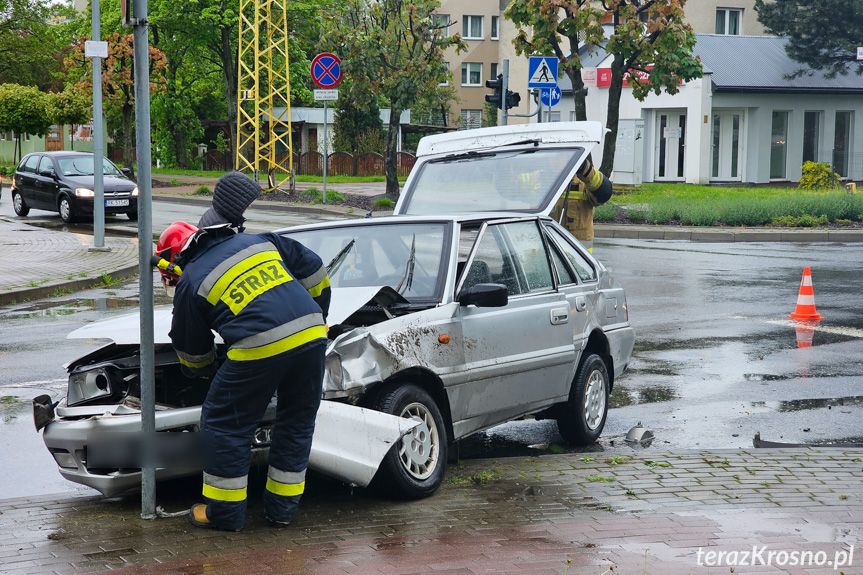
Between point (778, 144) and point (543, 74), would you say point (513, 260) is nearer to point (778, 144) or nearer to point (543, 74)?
point (543, 74)

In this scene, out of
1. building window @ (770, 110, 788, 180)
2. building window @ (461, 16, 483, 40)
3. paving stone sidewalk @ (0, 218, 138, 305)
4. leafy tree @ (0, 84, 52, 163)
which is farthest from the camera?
building window @ (461, 16, 483, 40)

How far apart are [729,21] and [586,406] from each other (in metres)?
44.6

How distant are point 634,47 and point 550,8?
2.47m

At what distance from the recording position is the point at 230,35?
4744 cm

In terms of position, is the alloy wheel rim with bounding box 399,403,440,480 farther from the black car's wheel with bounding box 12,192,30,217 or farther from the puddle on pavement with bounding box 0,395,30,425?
the black car's wheel with bounding box 12,192,30,217

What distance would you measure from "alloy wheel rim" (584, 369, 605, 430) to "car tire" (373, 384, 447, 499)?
62.7 inches

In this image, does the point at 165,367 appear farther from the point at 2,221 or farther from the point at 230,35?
the point at 230,35

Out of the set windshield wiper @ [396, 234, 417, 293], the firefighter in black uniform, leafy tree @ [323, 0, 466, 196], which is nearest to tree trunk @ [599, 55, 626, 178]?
leafy tree @ [323, 0, 466, 196]

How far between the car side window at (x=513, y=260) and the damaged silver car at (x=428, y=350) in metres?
0.01

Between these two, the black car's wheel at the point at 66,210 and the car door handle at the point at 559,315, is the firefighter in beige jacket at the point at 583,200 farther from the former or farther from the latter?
the black car's wheel at the point at 66,210

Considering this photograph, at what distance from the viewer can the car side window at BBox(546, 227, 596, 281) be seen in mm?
7000

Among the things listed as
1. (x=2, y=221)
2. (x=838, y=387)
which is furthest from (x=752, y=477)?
(x=2, y=221)

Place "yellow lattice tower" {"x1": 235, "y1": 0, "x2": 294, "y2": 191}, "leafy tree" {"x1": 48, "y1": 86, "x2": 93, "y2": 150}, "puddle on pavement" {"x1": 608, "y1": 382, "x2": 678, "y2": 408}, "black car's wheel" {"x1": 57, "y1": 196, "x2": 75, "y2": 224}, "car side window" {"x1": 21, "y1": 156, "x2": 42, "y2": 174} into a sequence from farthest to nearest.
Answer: "leafy tree" {"x1": 48, "y1": 86, "x2": 93, "y2": 150} < "yellow lattice tower" {"x1": 235, "y1": 0, "x2": 294, "y2": 191} < "car side window" {"x1": 21, "y1": 156, "x2": 42, "y2": 174} < "black car's wheel" {"x1": 57, "y1": 196, "x2": 75, "y2": 224} < "puddle on pavement" {"x1": 608, "y1": 382, "x2": 678, "y2": 408}

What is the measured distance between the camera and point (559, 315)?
655 cm
